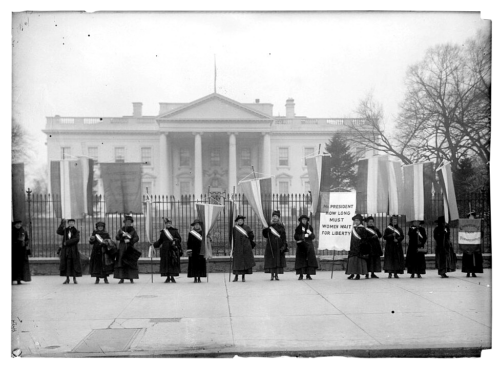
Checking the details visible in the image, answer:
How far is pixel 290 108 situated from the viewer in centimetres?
6006

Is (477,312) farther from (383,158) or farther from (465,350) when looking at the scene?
(383,158)

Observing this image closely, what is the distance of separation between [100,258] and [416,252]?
8.03 m

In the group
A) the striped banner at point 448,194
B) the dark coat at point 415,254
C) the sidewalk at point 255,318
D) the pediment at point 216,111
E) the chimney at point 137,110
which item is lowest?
the sidewalk at point 255,318

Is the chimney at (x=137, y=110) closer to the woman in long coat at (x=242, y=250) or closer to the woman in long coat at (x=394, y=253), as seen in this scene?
the woman in long coat at (x=242, y=250)

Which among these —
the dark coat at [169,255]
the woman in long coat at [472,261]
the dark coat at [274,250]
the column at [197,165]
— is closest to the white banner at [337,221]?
the dark coat at [274,250]

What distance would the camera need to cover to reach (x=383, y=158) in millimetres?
12945

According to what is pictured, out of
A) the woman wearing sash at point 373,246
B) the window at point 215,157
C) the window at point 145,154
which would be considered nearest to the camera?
the woman wearing sash at point 373,246

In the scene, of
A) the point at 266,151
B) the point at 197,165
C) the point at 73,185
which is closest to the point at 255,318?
the point at 73,185

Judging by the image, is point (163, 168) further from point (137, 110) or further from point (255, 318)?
point (255, 318)

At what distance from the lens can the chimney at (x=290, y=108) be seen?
59.7 meters

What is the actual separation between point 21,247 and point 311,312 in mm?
7399

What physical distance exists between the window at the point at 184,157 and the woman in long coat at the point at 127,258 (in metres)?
46.1

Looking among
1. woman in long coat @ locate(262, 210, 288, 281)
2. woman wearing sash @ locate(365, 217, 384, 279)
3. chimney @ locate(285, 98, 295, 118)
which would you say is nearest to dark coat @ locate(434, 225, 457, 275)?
woman wearing sash @ locate(365, 217, 384, 279)

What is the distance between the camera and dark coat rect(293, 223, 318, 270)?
1370 centimetres
